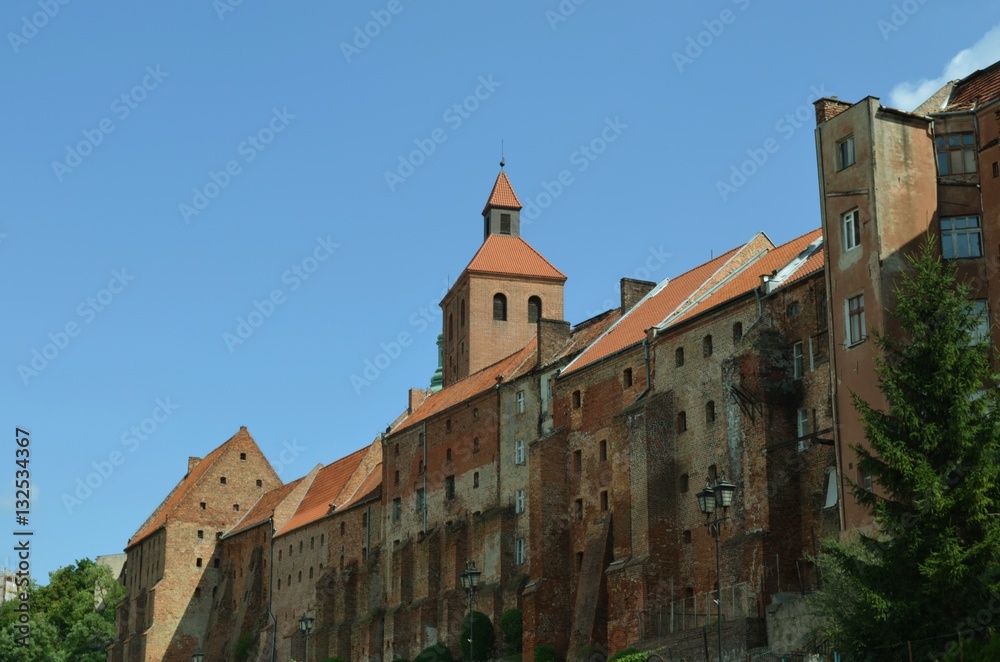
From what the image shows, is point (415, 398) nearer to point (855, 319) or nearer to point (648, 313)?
point (648, 313)

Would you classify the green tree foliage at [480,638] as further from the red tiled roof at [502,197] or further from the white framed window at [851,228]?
the red tiled roof at [502,197]

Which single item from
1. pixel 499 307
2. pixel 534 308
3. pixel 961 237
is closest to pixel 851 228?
pixel 961 237

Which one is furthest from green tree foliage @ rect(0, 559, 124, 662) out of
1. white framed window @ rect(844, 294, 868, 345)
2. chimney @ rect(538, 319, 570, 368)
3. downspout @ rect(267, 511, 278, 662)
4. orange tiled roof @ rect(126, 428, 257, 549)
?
white framed window @ rect(844, 294, 868, 345)

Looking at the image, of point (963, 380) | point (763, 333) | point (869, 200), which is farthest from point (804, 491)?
point (963, 380)

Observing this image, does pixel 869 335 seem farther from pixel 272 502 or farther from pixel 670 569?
pixel 272 502

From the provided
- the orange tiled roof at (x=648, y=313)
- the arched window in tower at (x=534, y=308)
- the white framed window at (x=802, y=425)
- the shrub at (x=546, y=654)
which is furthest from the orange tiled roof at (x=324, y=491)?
the white framed window at (x=802, y=425)

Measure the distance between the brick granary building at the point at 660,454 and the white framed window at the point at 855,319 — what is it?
11 centimetres

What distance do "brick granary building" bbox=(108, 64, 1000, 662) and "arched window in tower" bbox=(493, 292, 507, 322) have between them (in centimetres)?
1390

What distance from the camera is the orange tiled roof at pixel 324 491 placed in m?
90.1

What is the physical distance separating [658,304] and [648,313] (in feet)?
2.42

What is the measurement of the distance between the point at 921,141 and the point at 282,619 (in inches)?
2192

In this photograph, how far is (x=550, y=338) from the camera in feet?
227

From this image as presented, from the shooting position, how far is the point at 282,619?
9050 cm

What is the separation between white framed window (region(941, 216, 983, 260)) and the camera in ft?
147
